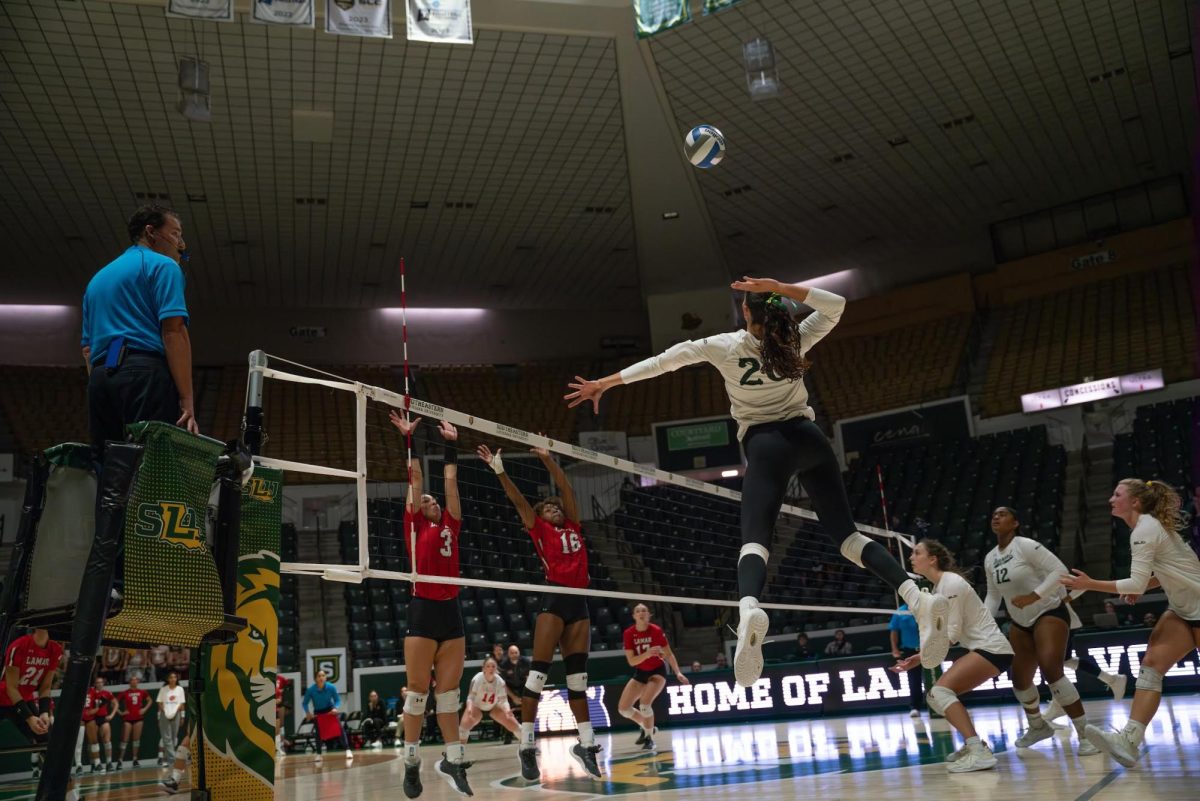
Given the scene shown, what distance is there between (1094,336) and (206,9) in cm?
1933

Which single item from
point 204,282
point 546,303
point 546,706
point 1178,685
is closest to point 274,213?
point 204,282

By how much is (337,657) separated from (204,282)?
37.3ft

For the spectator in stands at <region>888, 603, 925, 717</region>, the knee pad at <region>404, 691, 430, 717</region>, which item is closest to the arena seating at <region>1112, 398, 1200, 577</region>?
the spectator in stands at <region>888, 603, 925, 717</region>

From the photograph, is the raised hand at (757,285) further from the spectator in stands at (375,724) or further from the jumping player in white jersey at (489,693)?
the spectator in stands at (375,724)

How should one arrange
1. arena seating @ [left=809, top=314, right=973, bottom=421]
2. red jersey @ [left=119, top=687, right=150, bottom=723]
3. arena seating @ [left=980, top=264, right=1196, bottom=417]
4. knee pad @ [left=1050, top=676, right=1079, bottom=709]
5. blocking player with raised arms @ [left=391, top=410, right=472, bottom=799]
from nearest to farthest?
blocking player with raised arms @ [left=391, top=410, right=472, bottom=799] < knee pad @ [left=1050, top=676, right=1079, bottom=709] < red jersey @ [left=119, top=687, right=150, bottom=723] < arena seating @ [left=980, top=264, right=1196, bottom=417] < arena seating @ [left=809, top=314, right=973, bottom=421]

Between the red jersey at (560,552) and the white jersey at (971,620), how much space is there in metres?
2.71

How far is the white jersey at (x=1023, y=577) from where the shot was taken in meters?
7.26

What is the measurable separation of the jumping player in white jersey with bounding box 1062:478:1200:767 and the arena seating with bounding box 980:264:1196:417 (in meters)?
16.2

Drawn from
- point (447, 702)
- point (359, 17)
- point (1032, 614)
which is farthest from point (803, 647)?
point (359, 17)

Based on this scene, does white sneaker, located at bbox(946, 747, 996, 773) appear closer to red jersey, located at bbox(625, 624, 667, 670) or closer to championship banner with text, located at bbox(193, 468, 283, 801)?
championship banner with text, located at bbox(193, 468, 283, 801)

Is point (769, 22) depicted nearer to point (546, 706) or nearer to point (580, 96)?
point (580, 96)

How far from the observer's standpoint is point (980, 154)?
20609 millimetres

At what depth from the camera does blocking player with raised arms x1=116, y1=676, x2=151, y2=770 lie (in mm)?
15062

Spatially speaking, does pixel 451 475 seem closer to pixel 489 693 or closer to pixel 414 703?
pixel 414 703
